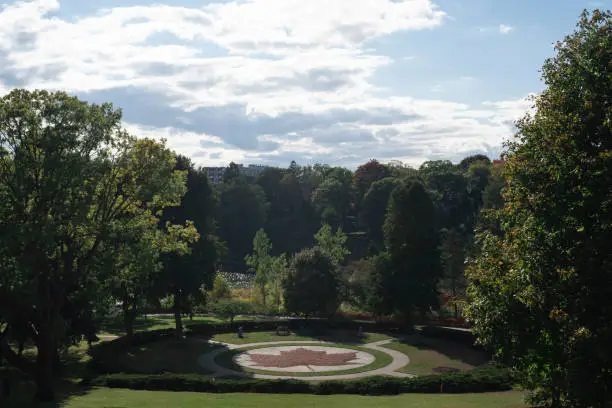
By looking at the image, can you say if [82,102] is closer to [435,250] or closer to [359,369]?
[359,369]

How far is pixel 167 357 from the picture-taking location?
43281 millimetres

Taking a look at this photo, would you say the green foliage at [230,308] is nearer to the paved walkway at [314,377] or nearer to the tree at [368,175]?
the paved walkway at [314,377]

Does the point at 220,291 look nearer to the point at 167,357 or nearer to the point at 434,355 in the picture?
the point at 167,357

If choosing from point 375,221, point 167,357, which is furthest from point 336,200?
point 167,357

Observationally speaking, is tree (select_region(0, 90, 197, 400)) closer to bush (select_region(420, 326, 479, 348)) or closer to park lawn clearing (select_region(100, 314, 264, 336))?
park lawn clearing (select_region(100, 314, 264, 336))

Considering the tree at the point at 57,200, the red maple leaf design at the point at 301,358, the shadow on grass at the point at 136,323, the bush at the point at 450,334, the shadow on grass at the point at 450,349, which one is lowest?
the shadow on grass at the point at 450,349

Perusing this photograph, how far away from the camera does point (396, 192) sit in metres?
57.5

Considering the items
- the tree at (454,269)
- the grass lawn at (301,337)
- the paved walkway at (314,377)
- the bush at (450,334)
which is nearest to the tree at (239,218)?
the tree at (454,269)

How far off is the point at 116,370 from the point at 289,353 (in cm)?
1501

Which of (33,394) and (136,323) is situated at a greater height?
(33,394)

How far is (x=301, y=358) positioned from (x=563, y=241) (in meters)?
30.0

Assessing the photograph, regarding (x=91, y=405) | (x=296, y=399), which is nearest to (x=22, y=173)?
(x=91, y=405)

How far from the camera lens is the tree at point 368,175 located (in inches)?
5039

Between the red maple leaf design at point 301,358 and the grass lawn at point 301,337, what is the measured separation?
551 cm
